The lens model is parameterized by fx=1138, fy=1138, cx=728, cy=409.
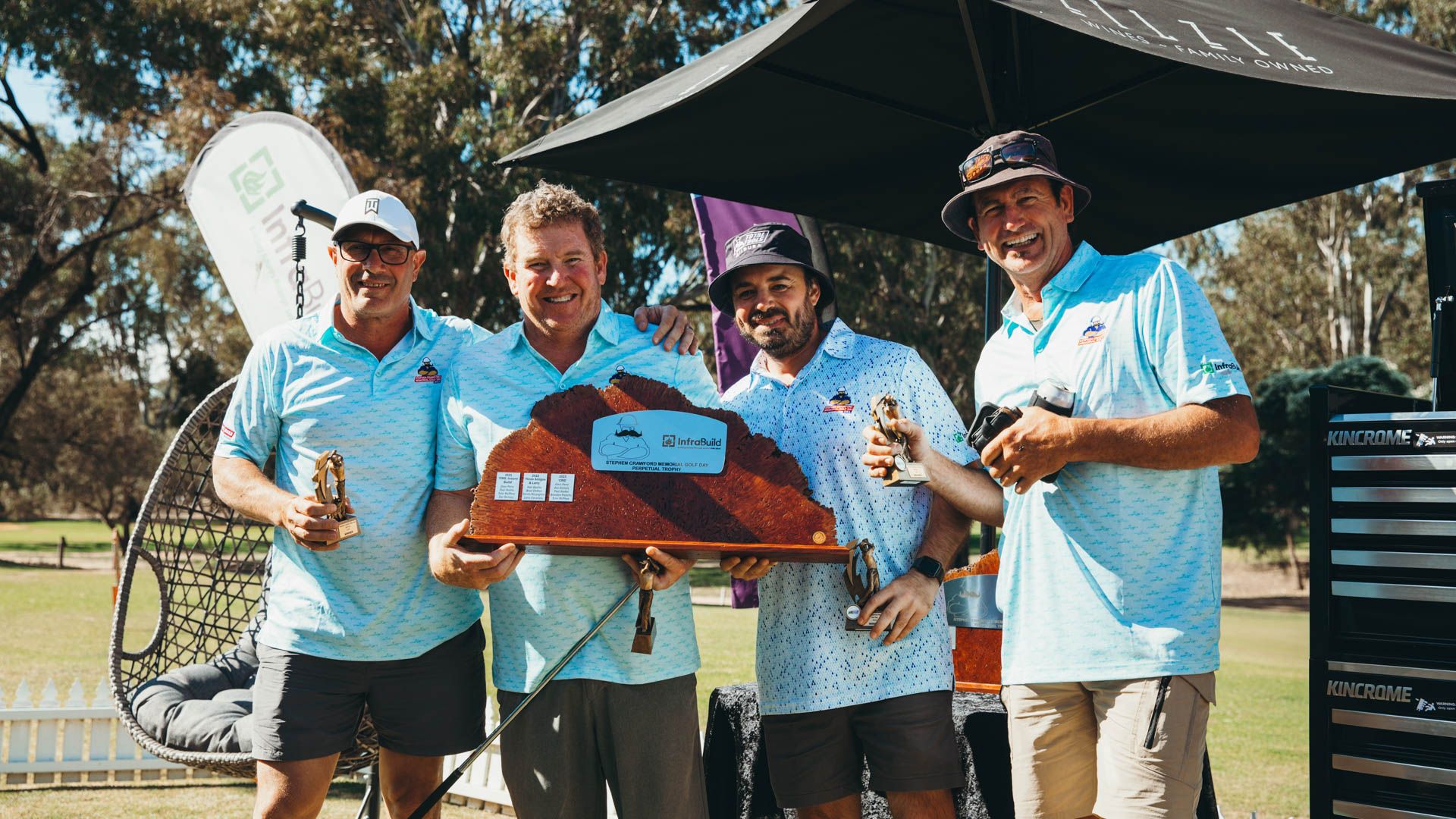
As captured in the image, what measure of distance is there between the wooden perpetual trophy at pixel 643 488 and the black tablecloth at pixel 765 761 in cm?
99

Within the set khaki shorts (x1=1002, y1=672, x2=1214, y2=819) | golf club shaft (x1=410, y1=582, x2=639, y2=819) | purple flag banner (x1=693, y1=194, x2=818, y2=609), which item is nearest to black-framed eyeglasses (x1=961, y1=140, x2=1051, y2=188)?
khaki shorts (x1=1002, y1=672, x2=1214, y2=819)

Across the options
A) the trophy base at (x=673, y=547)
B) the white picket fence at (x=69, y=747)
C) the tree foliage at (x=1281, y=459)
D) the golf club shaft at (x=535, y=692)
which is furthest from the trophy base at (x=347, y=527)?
the tree foliage at (x=1281, y=459)

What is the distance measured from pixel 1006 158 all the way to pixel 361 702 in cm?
231

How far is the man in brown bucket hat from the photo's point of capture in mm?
2490

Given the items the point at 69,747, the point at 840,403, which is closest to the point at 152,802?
the point at 69,747

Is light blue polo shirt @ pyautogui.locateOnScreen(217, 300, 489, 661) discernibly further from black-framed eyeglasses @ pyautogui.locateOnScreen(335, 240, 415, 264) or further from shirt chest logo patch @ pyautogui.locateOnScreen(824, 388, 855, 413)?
shirt chest logo patch @ pyautogui.locateOnScreen(824, 388, 855, 413)

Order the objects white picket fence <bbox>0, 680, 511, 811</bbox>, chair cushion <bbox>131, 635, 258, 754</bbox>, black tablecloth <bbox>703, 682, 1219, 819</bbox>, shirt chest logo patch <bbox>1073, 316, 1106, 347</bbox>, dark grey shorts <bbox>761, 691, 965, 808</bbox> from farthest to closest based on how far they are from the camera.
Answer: white picket fence <bbox>0, 680, 511, 811</bbox>
chair cushion <bbox>131, 635, 258, 754</bbox>
black tablecloth <bbox>703, 682, 1219, 819</bbox>
dark grey shorts <bbox>761, 691, 965, 808</bbox>
shirt chest logo patch <bbox>1073, 316, 1106, 347</bbox>

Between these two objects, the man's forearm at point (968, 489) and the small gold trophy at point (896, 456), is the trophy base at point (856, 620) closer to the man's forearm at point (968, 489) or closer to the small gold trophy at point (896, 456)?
the man's forearm at point (968, 489)

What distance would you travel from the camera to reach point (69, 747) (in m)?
6.53

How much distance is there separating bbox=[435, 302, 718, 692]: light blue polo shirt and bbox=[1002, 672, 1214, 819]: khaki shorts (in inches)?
35.2

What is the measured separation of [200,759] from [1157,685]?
341cm

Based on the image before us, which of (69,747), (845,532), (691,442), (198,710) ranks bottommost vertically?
(69,747)

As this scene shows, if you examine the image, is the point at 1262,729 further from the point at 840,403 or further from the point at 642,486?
the point at 642,486

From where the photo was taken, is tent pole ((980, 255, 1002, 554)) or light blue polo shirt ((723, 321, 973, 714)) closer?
light blue polo shirt ((723, 321, 973, 714))
